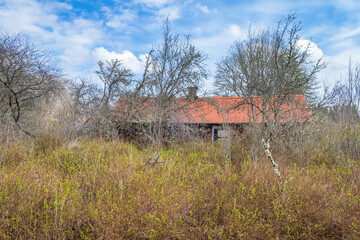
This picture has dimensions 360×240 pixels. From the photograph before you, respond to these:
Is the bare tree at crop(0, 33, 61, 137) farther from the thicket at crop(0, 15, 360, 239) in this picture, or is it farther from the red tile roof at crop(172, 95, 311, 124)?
the red tile roof at crop(172, 95, 311, 124)

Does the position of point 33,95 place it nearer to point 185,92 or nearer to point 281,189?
point 185,92

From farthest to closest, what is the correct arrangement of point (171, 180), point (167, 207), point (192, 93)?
point (192, 93) → point (171, 180) → point (167, 207)

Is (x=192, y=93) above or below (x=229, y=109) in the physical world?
above

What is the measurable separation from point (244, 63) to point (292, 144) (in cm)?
716

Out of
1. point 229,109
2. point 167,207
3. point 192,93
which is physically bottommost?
point 167,207

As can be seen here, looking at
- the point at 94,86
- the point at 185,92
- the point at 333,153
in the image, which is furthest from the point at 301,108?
the point at 94,86

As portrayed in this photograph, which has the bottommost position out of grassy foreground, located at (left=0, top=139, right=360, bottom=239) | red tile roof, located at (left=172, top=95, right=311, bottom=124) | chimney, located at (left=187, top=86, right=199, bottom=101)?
grassy foreground, located at (left=0, top=139, right=360, bottom=239)

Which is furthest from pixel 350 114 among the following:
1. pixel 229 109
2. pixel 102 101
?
pixel 102 101

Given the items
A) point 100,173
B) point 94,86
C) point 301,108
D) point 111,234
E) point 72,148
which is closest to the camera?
point 111,234

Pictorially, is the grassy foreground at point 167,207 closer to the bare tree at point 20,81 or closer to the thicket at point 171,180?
the thicket at point 171,180

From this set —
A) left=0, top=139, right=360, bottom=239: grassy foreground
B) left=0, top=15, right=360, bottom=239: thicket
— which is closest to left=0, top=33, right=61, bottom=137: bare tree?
left=0, top=15, right=360, bottom=239: thicket

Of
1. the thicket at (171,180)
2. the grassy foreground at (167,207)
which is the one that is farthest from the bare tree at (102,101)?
the grassy foreground at (167,207)

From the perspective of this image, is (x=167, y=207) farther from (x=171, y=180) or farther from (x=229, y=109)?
(x=229, y=109)

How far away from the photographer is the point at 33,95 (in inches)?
417
